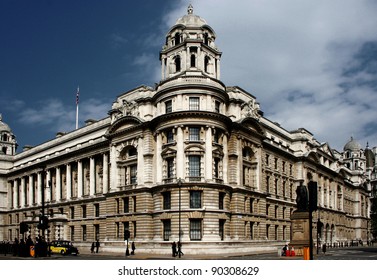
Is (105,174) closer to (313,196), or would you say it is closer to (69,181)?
(69,181)

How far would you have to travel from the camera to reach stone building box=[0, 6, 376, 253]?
5559cm

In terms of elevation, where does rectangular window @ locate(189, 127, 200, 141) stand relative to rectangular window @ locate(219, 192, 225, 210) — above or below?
above

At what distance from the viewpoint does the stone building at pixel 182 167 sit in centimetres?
5559

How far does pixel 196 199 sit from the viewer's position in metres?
55.0

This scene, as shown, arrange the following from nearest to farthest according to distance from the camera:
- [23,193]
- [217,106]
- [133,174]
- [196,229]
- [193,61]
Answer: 1. [196,229]
2. [217,106]
3. [193,61]
4. [133,174]
5. [23,193]

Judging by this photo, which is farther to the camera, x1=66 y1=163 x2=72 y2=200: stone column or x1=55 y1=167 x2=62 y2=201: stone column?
x1=55 y1=167 x2=62 y2=201: stone column

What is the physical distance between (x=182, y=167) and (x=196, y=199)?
406 cm

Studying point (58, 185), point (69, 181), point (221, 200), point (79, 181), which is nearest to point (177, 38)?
point (221, 200)

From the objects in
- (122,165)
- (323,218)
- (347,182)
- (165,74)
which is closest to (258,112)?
(165,74)

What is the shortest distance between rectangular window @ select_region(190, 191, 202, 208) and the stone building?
0.14m

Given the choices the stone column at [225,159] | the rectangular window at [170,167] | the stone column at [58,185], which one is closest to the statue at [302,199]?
the stone column at [225,159]

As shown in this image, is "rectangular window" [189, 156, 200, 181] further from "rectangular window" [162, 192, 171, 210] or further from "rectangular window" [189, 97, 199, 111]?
"rectangular window" [189, 97, 199, 111]

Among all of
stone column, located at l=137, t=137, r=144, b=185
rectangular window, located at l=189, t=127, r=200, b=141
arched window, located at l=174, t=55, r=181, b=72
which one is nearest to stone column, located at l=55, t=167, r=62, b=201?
stone column, located at l=137, t=137, r=144, b=185

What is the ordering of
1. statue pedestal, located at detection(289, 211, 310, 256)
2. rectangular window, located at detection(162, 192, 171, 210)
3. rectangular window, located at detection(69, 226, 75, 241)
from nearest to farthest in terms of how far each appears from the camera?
statue pedestal, located at detection(289, 211, 310, 256), rectangular window, located at detection(162, 192, 171, 210), rectangular window, located at detection(69, 226, 75, 241)
